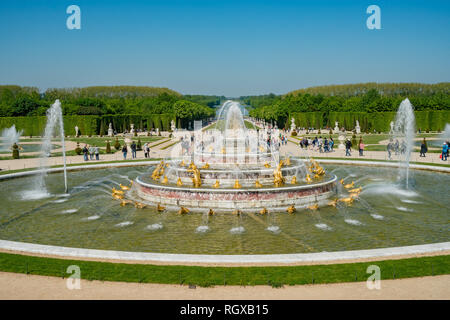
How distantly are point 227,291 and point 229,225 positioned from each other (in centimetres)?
628

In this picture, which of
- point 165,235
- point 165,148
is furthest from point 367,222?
point 165,148

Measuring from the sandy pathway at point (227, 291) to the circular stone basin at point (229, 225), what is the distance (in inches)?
121

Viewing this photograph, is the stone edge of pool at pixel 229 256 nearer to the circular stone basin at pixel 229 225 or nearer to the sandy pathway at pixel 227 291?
the circular stone basin at pixel 229 225

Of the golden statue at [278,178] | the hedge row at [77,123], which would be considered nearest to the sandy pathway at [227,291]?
the golden statue at [278,178]

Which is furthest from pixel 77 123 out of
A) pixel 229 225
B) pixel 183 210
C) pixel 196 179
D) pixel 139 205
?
pixel 229 225

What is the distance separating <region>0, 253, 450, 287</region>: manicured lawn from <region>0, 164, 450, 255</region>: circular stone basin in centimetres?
202

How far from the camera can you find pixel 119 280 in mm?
9914

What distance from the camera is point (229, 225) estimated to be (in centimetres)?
1560

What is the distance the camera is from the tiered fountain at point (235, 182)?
18125 millimetres

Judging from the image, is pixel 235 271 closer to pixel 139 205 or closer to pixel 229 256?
pixel 229 256
